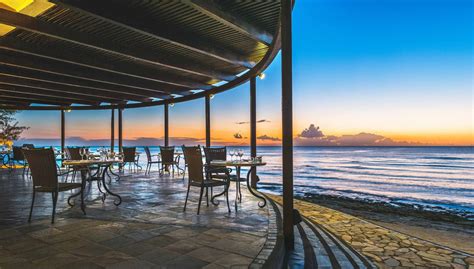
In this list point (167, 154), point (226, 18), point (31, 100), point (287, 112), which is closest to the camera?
point (287, 112)

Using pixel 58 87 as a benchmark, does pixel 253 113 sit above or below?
below

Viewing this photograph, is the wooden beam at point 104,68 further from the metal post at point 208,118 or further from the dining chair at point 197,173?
the dining chair at point 197,173

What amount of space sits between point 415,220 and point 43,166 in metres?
7.09

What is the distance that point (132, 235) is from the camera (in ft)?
8.71

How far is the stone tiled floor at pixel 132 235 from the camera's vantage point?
6.66 ft

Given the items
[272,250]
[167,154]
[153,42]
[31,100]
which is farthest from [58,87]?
[272,250]

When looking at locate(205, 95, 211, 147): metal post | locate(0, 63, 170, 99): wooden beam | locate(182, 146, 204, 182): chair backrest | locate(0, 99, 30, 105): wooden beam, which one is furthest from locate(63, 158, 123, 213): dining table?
locate(0, 99, 30, 105): wooden beam

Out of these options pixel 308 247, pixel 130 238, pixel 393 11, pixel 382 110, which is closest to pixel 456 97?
pixel 382 110

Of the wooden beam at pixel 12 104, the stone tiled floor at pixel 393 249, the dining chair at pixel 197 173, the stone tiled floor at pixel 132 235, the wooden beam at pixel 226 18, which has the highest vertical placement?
the wooden beam at pixel 226 18

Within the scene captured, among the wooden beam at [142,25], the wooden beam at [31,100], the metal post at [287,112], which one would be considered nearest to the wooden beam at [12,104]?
the wooden beam at [31,100]

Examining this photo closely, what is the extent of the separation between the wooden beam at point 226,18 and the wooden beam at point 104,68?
3253 mm

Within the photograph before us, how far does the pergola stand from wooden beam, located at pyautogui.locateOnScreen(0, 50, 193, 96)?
20 millimetres

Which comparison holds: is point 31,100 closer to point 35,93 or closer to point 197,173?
point 35,93

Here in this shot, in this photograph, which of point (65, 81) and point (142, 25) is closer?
point (142, 25)
